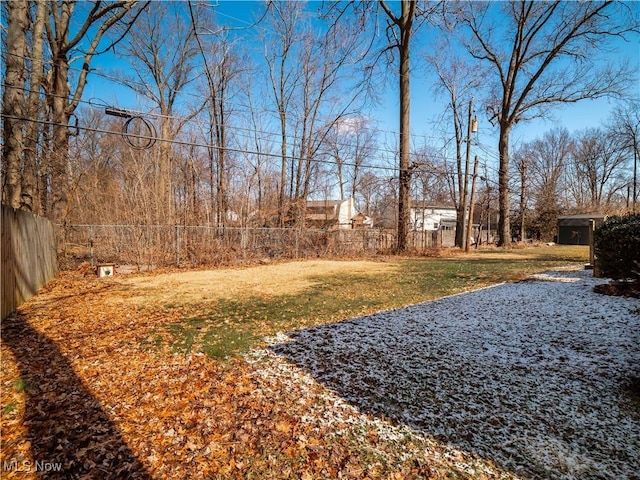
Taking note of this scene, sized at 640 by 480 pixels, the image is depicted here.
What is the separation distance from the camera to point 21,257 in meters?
6.05

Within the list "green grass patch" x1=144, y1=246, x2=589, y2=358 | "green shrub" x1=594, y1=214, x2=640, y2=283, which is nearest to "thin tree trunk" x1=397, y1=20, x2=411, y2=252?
"green grass patch" x1=144, y1=246, x2=589, y2=358

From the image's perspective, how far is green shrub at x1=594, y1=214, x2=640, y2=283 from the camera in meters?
6.35

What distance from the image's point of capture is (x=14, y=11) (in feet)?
25.2

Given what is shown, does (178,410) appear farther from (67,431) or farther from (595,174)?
(595,174)

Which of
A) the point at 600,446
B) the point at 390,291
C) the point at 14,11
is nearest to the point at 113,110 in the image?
the point at 14,11

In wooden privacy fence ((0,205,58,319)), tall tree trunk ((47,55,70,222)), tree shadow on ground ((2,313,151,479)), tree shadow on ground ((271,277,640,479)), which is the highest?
tall tree trunk ((47,55,70,222))

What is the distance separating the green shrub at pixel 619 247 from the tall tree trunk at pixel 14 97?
1336cm

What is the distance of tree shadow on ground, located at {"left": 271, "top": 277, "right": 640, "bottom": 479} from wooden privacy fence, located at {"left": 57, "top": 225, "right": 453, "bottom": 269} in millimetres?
8854

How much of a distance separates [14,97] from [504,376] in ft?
36.8

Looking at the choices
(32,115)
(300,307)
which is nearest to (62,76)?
(32,115)

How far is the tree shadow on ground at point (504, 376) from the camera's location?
221 centimetres

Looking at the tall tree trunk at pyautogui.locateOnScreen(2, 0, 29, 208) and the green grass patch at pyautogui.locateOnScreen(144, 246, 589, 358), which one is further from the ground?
the tall tree trunk at pyautogui.locateOnScreen(2, 0, 29, 208)

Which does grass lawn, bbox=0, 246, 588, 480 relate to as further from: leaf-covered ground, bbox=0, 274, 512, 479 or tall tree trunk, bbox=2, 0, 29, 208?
tall tree trunk, bbox=2, 0, 29, 208

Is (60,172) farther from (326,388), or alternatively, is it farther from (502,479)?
(502,479)
